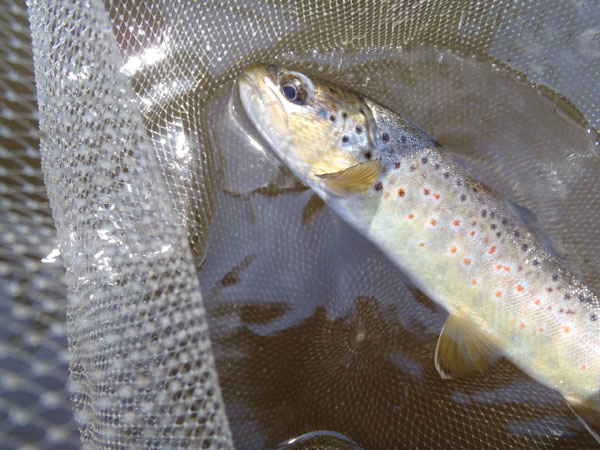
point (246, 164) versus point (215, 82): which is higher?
point (215, 82)

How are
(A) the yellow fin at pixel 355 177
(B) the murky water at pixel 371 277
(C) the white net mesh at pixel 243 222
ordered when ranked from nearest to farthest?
(C) the white net mesh at pixel 243 222 → (A) the yellow fin at pixel 355 177 → (B) the murky water at pixel 371 277

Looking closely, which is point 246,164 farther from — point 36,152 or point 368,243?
point 36,152

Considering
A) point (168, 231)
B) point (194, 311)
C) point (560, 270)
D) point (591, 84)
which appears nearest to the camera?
point (194, 311)

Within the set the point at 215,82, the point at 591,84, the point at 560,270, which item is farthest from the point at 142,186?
the point at 591,84

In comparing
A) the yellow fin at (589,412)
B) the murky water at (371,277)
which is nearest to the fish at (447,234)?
the yellow fin at (589,412)

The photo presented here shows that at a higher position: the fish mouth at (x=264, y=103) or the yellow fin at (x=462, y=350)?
the fish mouth at (x=264, y=103)

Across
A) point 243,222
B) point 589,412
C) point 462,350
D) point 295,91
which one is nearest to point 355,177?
point 295,91

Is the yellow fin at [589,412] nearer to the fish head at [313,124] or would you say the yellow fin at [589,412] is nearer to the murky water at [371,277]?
the murky water at [371,277]
